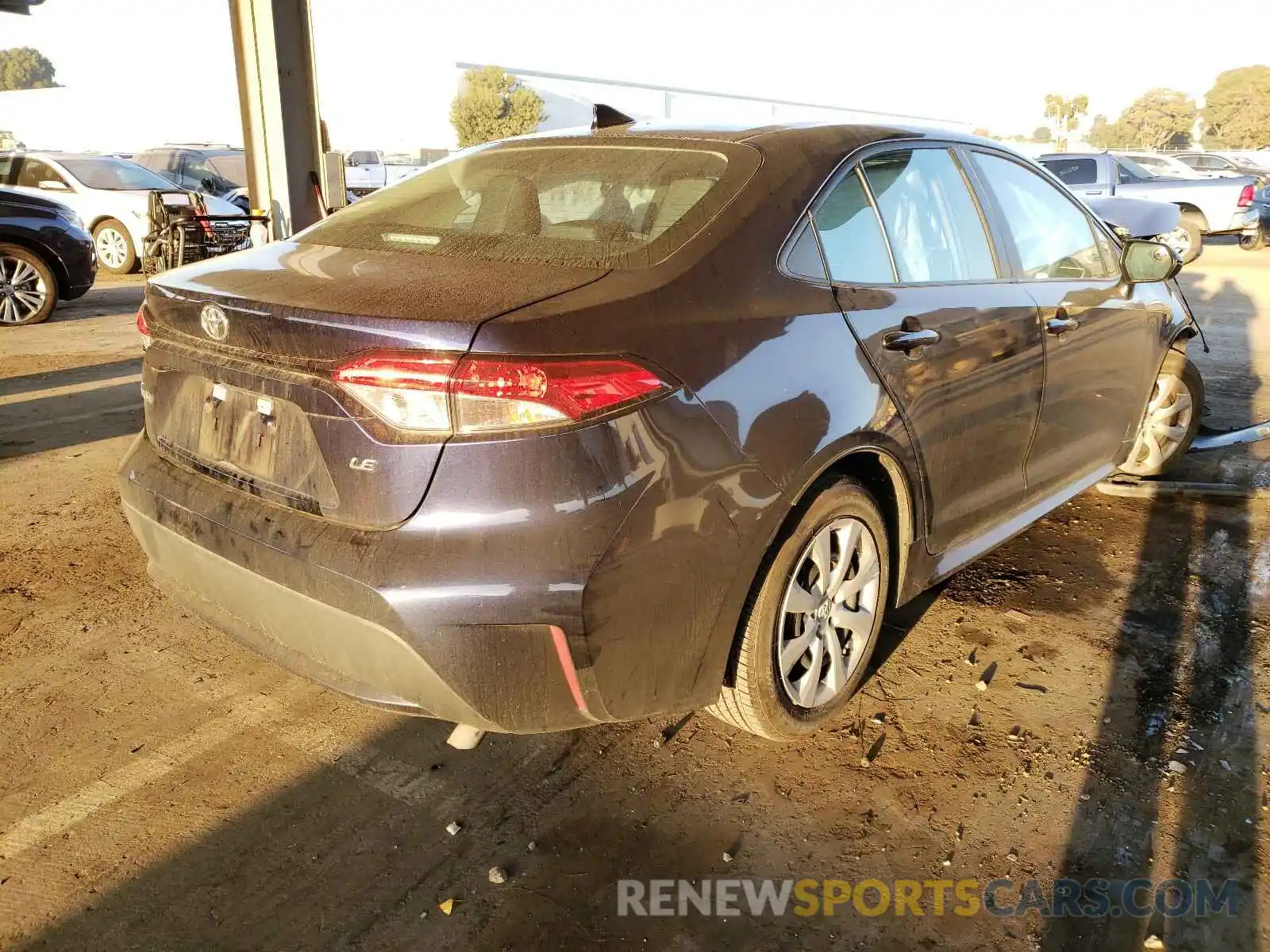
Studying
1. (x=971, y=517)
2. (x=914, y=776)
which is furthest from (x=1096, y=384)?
(x=914, y=776)

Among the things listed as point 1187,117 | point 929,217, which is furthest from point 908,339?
point 1187,117

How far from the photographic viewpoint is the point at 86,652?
319 centimetres

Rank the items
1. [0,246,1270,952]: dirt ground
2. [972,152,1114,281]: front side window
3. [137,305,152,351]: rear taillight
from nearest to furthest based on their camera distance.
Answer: [0,246,1270,952]: dirt ground → [137,305,152,351]: rear taillight → [972,152,1114,281]: front side window

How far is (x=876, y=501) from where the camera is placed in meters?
2.77

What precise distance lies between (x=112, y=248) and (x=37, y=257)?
201 inches

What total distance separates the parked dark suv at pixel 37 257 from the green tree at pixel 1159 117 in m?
81.9

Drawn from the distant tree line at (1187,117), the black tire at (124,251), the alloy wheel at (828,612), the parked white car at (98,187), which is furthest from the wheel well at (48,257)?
the distant tree line at (1187,117)

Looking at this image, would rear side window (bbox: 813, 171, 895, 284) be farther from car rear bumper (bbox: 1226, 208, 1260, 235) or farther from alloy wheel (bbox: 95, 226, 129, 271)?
car rear bumper (bbox: 1226, 208, 1260, 235)

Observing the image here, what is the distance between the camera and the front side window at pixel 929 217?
2861 millimetres

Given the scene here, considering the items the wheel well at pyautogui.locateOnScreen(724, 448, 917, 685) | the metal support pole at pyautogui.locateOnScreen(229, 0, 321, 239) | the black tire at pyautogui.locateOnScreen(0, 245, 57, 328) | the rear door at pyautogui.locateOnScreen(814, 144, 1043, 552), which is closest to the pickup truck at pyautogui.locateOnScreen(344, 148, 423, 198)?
the black tire at pyautogui.locateOnScreen(0, 245, 57, 328)

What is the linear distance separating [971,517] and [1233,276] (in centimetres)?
1380

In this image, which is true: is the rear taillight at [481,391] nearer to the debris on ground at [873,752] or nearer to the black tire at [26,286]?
the debris on ground at [873,752]

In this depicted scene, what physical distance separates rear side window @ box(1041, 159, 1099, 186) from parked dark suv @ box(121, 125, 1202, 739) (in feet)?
46.4

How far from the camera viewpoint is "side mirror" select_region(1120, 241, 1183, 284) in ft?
12.9
